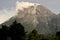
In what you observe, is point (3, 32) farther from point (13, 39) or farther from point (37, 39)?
point (37, 39)

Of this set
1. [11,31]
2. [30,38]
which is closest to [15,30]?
[11,31]

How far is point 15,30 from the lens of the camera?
59469 millimetres

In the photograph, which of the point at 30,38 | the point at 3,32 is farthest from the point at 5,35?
the point at 30,38

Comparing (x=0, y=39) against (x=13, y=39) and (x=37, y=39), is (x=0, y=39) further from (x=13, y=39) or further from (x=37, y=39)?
(x=37, y=39)

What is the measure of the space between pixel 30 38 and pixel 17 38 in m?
3.19

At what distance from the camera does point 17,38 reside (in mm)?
56875

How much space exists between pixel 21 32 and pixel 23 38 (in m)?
3.26

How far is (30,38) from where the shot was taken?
56656mm

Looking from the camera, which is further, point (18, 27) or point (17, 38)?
point (18, 27)

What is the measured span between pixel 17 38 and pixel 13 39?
1.04 meters

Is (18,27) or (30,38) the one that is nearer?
(30,38)

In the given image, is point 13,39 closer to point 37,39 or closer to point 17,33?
point 17,33

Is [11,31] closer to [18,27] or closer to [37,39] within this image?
[18,27]

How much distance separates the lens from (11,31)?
59375 mm
